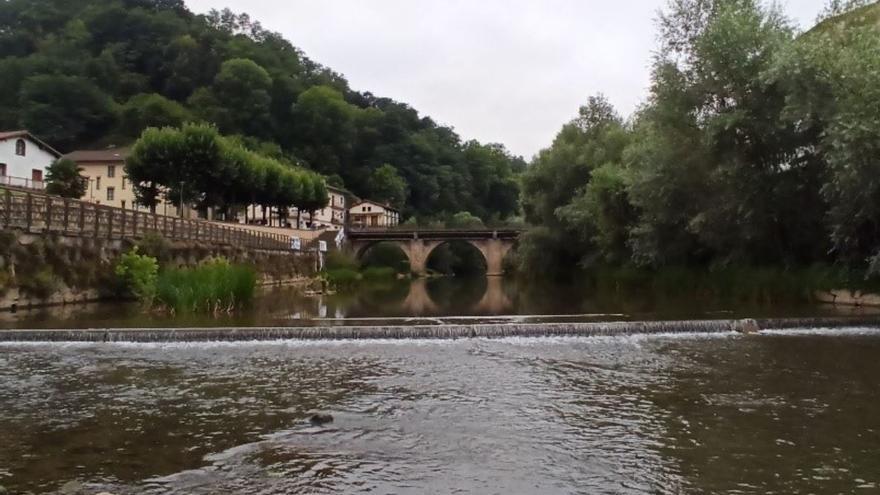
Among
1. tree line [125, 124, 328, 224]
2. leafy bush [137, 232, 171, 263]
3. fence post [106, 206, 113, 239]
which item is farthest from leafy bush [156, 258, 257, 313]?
tree line [125, 124, 328, 224]

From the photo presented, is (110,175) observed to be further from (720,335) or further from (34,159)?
(720,335)

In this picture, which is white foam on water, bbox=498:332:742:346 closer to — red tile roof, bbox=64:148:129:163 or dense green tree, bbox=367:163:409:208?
red tile roof, bbox=64:148:129:163

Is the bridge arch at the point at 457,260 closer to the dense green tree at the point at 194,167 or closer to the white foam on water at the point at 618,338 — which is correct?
the dense green tree at the point at 194,167

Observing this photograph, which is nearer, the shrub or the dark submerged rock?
the dark submerged rock

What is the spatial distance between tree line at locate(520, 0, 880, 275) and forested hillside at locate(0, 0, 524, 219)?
7369 cm

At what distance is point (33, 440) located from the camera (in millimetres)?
7902

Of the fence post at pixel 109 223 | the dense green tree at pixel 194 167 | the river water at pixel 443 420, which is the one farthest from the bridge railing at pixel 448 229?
the river water at pixel 443 420

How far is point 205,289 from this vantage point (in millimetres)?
22141

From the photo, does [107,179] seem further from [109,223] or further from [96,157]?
[109,223]

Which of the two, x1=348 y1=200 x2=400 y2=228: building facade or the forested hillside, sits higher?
the forested hillside

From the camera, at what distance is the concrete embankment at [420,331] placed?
16.4 meters

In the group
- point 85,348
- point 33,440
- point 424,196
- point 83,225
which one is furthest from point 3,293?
point 424,196

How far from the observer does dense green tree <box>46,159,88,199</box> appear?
48562mm

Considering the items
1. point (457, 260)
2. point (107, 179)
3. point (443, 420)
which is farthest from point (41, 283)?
point (457, 260)
